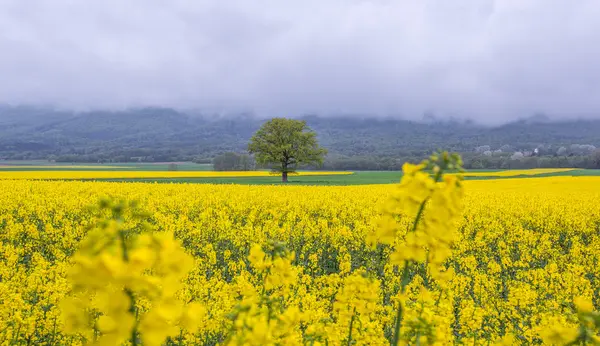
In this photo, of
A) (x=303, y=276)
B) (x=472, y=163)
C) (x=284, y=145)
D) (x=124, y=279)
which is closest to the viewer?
(x=124, y=279)

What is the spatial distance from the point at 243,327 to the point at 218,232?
12639 millimetres

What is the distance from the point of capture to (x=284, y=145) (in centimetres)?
4569

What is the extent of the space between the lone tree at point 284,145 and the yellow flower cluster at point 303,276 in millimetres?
22756

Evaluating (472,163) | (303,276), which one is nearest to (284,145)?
(303,276)

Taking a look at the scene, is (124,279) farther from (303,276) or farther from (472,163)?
(472,163)

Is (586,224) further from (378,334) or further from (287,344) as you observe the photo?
(287,344)

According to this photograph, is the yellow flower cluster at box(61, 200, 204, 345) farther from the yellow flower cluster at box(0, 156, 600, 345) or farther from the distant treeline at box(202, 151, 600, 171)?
the distant treeline at box(202, 151, 600, 171)

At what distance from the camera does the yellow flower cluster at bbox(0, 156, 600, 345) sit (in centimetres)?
150

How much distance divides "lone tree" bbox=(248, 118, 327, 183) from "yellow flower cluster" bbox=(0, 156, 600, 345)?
22756 millimetres

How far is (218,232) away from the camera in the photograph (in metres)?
14.7

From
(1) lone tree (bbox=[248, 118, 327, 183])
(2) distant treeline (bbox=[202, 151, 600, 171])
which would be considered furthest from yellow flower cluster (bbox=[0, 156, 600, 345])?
(2) distant treeline (bbox=[202, 151, 600, 171])

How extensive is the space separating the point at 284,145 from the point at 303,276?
1457 inches

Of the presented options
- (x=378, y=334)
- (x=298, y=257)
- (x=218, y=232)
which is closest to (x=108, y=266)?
(x=378, y=334)

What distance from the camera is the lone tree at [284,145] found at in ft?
151
